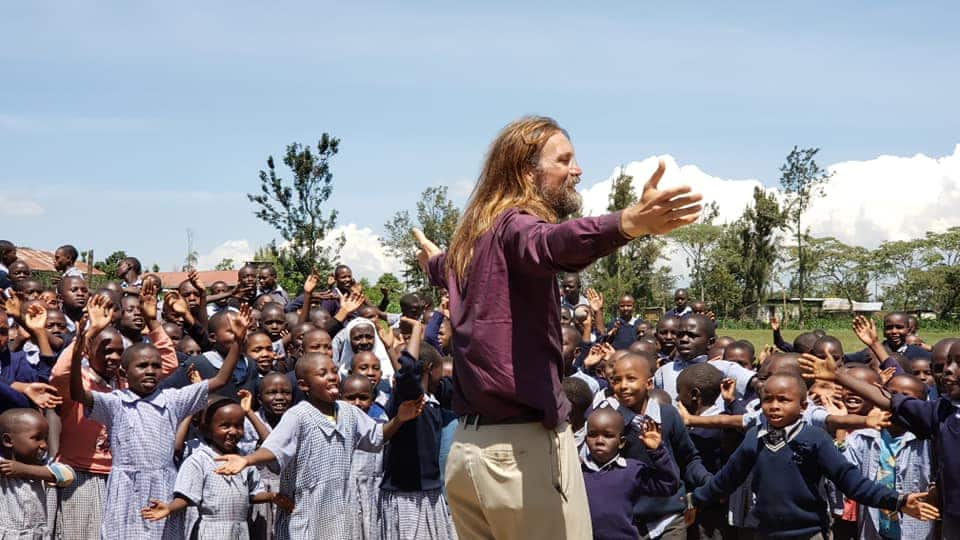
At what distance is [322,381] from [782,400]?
8.47ft

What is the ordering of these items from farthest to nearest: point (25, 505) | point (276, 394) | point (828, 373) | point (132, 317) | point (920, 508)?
point (132, 317)
point (276, 394)
point (25, 505)
point (920, 508)
point (828, 373)

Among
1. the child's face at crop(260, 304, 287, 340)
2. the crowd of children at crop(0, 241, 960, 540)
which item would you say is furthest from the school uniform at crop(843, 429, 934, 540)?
the child's face at crop(260, 304, 287, 340)

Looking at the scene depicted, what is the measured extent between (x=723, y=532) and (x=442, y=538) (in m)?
1.83

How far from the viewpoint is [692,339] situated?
28.2 feet

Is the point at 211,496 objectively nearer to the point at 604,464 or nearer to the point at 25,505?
the point at 25,505

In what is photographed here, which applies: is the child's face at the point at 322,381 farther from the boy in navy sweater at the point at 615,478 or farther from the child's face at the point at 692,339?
the child's face at the point at 692,339

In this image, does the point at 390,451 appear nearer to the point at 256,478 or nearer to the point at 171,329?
the point at 256,478

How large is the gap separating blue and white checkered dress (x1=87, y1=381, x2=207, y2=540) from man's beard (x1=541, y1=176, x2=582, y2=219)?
3.55 meters

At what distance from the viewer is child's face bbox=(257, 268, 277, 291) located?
11.5 m

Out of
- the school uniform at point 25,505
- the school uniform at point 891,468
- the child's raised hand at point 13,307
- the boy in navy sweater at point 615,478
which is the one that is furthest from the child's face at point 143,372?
the school uniform at point 891,468

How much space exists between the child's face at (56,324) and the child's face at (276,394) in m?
2.05

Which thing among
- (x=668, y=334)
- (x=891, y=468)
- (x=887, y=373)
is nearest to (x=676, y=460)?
(x=891, y=468)

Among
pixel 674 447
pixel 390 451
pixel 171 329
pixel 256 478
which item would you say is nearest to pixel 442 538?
pixel 390 451

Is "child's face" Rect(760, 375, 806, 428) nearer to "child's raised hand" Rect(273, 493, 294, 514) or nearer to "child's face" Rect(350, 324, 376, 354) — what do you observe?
"child's raised hand" Rect(273, 493, 294, 514)
